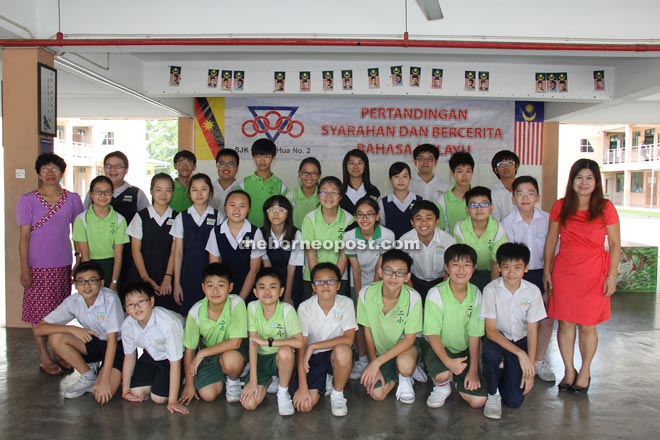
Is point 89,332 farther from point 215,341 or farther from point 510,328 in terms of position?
point 510,328

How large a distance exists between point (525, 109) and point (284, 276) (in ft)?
16.2

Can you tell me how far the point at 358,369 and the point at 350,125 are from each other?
13.7ft

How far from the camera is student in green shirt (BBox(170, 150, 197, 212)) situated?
439cm

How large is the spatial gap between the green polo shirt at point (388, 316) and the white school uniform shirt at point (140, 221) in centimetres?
152

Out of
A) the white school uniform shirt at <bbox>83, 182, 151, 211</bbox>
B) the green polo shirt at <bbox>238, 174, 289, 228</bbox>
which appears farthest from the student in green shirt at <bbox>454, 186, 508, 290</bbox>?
the white school uniform shirt at <bbox>83, 182, 151, 211</bbox>

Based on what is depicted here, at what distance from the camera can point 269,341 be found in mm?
2961

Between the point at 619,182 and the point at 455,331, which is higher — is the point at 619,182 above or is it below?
above

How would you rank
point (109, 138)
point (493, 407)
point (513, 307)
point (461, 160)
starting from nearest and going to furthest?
point (493, 407) < point (513, 307) < point (461, 160) < point (109, 138)

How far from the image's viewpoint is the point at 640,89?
5.38 m

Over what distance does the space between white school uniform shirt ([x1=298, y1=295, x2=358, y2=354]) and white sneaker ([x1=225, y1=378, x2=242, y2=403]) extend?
19.9 inches

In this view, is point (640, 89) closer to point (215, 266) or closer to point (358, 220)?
point (358, 220)

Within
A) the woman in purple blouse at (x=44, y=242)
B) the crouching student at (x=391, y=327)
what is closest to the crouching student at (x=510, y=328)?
the crouching student at (x=391, y=327)

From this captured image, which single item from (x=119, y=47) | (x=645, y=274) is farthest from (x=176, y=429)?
(x=645, y=274)

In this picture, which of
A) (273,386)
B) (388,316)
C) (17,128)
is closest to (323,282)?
(388,316)
